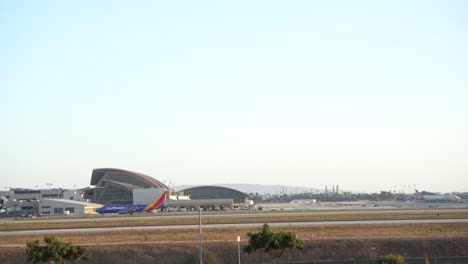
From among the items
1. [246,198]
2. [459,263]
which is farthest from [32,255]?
[246,198]

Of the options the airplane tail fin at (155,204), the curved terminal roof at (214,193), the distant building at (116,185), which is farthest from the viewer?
the curved terminal roof at (214,193)

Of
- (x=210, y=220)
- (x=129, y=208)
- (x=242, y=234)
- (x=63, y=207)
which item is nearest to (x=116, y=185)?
(x=63, y=207)

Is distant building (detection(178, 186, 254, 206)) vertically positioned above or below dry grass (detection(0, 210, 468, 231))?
above

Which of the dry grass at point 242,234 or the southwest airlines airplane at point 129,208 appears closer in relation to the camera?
the dry grass at point 242,234

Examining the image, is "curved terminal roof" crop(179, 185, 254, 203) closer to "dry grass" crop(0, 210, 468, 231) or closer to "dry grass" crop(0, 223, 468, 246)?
"dry grass" crop(0, 210, 468, 231)

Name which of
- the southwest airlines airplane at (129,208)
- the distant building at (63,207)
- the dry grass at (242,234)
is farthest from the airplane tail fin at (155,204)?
the dry grass at (242,234)

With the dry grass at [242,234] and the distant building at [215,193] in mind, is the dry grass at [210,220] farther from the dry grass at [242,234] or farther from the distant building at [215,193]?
the distant building at [215,193]

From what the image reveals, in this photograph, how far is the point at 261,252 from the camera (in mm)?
50312

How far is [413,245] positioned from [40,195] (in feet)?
484

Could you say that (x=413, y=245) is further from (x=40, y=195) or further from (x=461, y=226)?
(x=40, y=195)

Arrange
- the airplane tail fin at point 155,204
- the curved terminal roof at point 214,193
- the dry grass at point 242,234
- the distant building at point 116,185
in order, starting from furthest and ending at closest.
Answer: the curved terminal roof at point 214,193
the distant building at point 116,185
the airplane tail fin at point 155,204
the dry grass at point 242,234

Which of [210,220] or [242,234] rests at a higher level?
[210,220]

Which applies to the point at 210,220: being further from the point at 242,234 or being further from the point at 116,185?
the point at 116,185

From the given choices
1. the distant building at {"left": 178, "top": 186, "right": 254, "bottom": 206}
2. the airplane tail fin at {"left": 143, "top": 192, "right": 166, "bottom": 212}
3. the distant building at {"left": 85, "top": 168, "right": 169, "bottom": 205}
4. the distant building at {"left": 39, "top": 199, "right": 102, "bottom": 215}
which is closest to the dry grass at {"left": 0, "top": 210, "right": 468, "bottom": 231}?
the distant building at {"left": 39, "top": 199, "right": 102, "bottom": 215}
